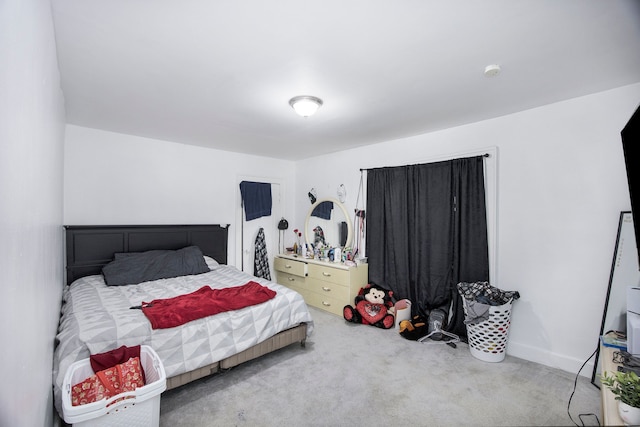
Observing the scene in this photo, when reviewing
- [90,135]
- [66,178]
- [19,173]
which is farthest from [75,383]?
[90,135]

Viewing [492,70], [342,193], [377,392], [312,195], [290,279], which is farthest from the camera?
[312,195]

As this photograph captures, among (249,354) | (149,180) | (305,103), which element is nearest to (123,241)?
(149,180)

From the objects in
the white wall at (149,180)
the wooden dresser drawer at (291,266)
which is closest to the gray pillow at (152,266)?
the white wall at (149,180)

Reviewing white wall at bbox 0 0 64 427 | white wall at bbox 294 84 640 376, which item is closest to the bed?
white wall at bbox 0 0 64 427

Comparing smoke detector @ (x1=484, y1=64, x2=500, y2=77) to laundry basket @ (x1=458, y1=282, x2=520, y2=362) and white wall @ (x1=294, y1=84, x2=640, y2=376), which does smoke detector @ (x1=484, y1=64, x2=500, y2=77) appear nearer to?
white wall @ (x1=294, y1=84, x2=640, y2=376)

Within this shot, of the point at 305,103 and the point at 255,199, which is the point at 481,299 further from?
the point at 255,199

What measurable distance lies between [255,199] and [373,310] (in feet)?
7.66

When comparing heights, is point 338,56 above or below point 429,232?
above

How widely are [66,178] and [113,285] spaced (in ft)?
4.10

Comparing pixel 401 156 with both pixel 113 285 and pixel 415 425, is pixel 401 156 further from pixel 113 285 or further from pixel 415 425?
pixel 113 285

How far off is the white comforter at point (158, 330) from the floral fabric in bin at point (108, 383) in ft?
0.47

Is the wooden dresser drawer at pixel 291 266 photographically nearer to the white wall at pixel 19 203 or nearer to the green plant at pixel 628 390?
the white wall at pixel 19 203

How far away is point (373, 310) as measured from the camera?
3232 millimetres

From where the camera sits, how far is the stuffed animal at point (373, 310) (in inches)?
123
